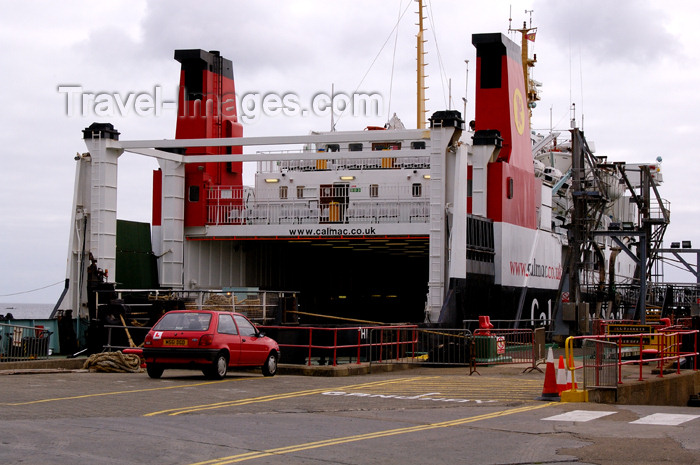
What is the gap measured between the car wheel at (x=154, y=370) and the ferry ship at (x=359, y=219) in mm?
9021

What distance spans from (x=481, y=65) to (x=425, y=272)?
9.06 m

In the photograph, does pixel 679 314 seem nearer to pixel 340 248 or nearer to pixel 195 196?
pixel 340 248

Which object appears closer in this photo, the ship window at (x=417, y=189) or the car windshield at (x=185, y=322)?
the car windshield at (x=185, y=322)

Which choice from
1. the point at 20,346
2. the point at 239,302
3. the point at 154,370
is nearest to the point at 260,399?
the point at 154,370

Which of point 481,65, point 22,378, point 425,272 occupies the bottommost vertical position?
point 22,378

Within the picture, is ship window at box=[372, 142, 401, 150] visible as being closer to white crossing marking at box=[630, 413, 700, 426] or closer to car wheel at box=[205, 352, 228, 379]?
car wheel at box=[205, 352, 228, 379]

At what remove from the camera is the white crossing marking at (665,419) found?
38.9 feet

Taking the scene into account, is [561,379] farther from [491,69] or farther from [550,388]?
[491,69]

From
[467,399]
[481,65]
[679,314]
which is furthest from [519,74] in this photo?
[467,399]

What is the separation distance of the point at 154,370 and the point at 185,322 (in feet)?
3.59

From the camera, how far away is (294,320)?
28.1 m

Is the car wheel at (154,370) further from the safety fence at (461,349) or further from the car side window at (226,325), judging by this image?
the safety fence at (461,349)

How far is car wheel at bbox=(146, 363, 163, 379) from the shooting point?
17.6m

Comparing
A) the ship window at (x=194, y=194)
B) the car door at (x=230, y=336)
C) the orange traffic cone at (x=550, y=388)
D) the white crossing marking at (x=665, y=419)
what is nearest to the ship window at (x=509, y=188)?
the ship window at (x=194, y=194)
